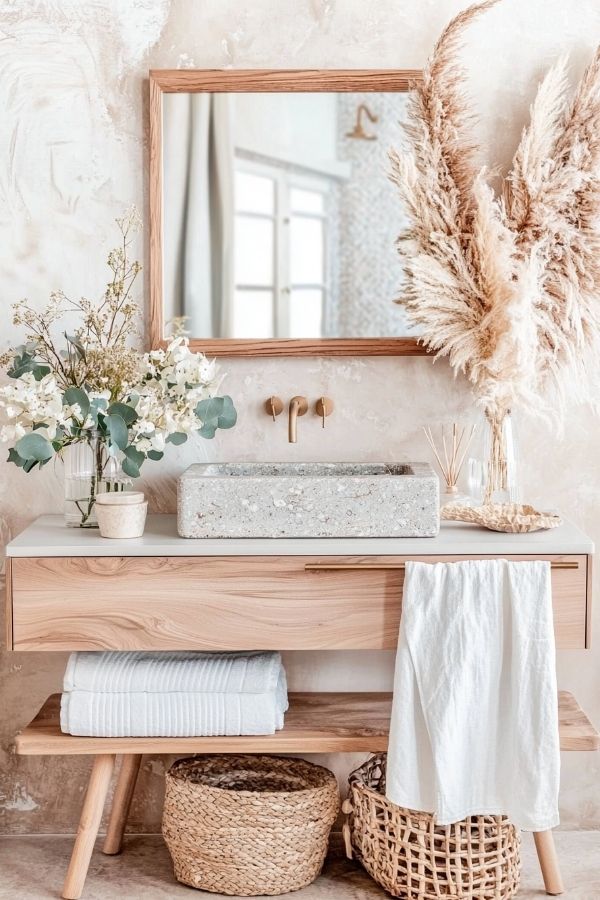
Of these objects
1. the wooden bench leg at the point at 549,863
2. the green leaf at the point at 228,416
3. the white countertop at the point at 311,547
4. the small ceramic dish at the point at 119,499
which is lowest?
the wooden bench leg at the point at 549,863

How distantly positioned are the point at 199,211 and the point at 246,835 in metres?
1.40

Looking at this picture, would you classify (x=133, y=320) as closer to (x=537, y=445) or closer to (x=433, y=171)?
(x=433, y=171)

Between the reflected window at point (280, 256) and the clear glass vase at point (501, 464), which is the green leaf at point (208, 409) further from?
the clear glass vase at point (501, 464)

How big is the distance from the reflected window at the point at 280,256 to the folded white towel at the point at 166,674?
0.77 metres

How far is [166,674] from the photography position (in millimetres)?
2146

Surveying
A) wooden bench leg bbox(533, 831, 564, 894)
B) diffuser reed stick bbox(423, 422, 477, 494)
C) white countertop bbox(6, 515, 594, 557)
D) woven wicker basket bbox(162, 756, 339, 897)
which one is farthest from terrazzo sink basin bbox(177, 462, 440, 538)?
wooden bench leg bbox(533, 831, 564, 894)

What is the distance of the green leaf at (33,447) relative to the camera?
212 cm

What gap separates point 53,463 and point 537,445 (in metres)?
1.17

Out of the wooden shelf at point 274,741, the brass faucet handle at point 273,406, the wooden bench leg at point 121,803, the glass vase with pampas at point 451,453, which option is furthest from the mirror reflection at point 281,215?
the wooden bench leg at point 121,803

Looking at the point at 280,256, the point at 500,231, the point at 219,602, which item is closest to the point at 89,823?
the point at 219,602

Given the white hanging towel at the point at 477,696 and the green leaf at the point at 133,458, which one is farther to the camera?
the green leaf at the point at 133,458

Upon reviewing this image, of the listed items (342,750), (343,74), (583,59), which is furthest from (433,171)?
(342,750)

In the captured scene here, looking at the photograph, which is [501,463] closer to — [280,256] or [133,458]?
[280,256]

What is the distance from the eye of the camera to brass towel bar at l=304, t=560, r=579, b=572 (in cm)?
206
